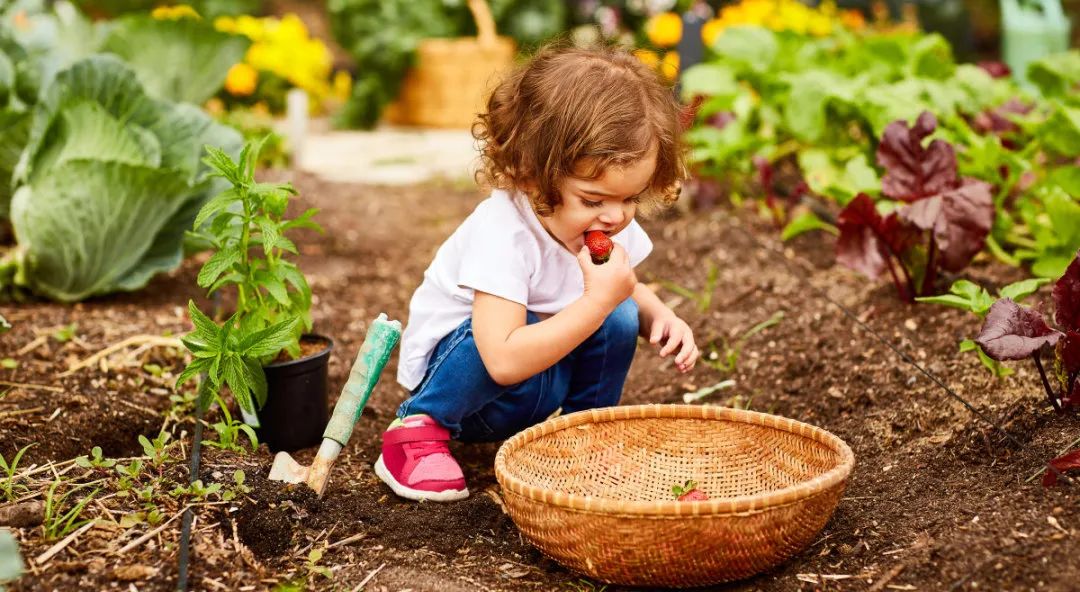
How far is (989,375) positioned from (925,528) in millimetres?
609

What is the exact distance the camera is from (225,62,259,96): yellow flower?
5895 millimetres

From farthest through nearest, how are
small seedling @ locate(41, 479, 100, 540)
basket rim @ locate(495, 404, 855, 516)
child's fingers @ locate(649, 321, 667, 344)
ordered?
child's fingers @ locate(649, 321, 667, 344)
small seedling @ locate(41, 479, 100, 540)
basket rim @ locate(495, 404, 855, 516)

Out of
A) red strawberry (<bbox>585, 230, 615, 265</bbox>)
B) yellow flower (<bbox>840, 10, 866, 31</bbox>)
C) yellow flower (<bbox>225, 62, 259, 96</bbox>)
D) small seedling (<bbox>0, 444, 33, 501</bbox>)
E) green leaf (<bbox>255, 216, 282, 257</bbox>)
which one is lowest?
yellow flower (<bbox>225, 62, 259, 96</bbox>)

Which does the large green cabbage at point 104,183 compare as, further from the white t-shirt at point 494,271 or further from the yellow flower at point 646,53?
the yellow flower at point 646,53

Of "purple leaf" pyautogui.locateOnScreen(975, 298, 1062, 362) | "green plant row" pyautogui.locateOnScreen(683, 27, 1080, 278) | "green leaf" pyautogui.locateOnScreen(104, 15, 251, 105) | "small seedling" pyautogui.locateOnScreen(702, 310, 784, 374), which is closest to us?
"purple leaf" pyautogui.locateOnScreen(975, 298, 1062, 362)

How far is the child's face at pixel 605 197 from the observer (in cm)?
191

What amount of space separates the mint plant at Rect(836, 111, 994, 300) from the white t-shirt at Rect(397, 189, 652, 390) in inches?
27.4

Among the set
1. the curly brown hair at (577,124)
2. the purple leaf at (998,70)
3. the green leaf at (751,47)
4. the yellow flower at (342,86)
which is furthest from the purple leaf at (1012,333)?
the yellow flower at (342,86)

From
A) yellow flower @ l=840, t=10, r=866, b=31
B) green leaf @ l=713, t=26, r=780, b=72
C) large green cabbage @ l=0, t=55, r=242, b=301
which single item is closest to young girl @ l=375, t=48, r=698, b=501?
large green cabbage @ l=0, t=55, r=242, b=301

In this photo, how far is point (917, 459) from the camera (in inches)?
81.7

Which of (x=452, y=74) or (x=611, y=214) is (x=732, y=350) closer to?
(x=611, y=214)

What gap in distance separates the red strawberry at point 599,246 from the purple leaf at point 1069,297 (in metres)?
0.81

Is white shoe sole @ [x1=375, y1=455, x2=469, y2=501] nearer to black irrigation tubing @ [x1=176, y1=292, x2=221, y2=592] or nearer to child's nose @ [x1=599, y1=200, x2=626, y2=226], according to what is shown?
black irrigation tubing @ [x1=176, y1=292, x2=221, y2=592]

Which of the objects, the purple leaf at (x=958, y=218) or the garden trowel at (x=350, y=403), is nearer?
the garden trowel at (x=350, y=403)
